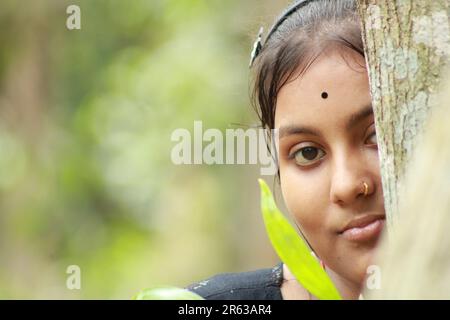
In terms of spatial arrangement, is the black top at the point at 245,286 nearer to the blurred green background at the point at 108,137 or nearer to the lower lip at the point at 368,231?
the lower lip at the point at 368,231

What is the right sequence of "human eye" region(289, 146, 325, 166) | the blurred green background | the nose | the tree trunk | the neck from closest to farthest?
the tree trunk → the nose → "human eye" region(289, 146, 325, 166) → the neck → the blurred green background

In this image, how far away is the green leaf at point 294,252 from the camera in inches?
42.2

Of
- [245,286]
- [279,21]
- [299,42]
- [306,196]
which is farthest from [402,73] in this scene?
[245,286]

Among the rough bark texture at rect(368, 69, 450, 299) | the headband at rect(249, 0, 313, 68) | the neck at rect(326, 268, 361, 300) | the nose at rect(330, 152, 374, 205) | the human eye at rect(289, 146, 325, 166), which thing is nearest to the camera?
the rough bark texture at rect(368, 69, 450, 299)

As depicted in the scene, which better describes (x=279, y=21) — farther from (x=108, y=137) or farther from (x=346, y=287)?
(x=108, y=137)

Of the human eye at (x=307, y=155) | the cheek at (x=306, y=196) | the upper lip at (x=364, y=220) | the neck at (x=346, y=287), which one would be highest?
the human eye at (x=307, y=155)

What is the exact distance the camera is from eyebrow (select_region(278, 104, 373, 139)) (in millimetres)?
1441

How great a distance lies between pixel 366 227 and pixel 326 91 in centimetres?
25

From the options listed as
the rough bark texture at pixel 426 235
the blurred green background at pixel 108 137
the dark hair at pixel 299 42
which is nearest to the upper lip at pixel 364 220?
the dark hair at pixel 299 42

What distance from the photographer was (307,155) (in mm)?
1501

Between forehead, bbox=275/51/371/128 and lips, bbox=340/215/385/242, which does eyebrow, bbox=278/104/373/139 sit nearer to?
forehead, bbox=275/51/371/128

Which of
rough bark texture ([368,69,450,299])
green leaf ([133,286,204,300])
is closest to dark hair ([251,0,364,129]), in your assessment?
green leaf ([133,286,204,300])

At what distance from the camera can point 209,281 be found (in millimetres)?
1972

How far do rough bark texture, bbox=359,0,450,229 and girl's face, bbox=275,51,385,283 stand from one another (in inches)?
12.3
